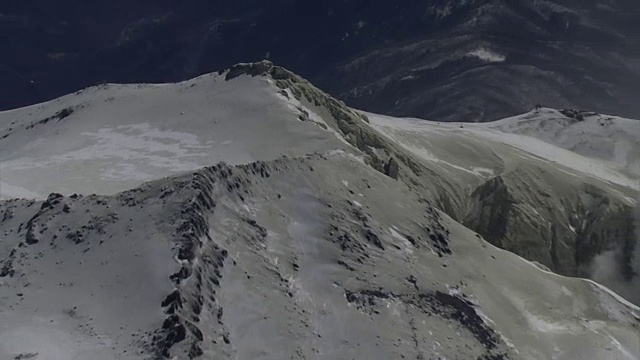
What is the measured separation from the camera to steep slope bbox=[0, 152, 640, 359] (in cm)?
4544

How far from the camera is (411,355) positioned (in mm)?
50031

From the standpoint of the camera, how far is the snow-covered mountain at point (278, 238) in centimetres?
4675

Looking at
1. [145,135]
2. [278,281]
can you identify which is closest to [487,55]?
[145,135]

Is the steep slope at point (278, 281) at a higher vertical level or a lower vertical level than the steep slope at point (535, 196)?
higher

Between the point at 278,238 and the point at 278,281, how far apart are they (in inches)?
→ 143

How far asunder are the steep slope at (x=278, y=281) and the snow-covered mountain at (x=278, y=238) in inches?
4.4

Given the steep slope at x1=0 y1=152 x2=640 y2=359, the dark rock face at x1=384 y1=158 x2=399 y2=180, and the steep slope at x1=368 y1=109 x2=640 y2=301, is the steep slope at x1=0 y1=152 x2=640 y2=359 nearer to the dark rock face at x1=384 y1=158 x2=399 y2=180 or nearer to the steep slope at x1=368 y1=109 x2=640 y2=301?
the dark rock face at x1=384 y1=158 x2=399 y2=180

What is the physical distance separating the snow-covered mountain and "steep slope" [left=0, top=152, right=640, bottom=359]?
112mm

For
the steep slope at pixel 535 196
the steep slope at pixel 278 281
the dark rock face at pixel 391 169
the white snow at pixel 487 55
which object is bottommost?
the white snow at pixel 487 55

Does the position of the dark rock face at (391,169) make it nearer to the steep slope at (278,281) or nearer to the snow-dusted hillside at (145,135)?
the snow-dusted hillside at (145,135)

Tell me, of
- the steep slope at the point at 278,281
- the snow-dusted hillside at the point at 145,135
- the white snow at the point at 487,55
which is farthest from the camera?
the white snow at the point at 487,55

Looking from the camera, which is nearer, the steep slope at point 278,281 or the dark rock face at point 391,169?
the steep slope at point 278,281

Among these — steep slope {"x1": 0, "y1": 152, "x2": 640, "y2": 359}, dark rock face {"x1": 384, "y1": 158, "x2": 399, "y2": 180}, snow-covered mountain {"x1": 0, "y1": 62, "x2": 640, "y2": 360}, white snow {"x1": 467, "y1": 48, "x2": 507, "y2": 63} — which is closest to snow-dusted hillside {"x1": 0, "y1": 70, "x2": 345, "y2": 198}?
snow-covered mountain {"x1": 0, "y1": 62, "x2": 640, "y2": 360}

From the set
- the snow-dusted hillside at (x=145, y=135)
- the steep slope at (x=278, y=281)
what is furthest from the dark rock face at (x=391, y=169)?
the steep slope at (x=278, y=281)
